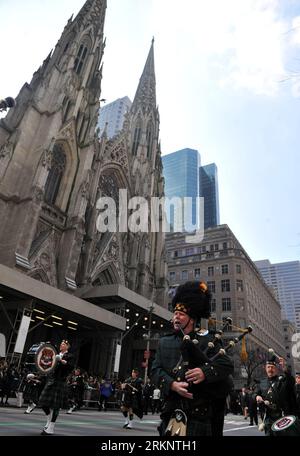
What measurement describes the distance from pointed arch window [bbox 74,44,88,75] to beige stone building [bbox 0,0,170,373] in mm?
134

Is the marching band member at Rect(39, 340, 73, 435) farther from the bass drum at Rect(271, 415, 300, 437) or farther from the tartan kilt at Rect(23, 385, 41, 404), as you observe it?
the tartan kilt at Rect(23, 385, 41, 404)

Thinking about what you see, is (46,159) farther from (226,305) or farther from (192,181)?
(192,181)

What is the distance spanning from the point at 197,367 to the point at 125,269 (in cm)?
3586

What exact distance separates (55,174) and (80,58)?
19070mm

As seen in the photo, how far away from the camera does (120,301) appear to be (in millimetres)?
27266

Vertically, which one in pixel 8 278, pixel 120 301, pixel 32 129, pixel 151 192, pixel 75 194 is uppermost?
pixel 151 192

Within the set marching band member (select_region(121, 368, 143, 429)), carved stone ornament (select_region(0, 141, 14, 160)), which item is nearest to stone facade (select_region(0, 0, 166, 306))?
carved stone ornament (select_region(0, 141, 14, 160))

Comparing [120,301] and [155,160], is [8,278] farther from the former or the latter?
[155,160]

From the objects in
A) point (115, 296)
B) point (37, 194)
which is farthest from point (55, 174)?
point (115, 296)

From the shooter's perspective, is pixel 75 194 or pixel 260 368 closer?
pixel 75 194

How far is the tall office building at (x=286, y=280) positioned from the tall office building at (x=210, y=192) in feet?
193

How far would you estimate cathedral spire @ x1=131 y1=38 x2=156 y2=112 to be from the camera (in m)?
61.7

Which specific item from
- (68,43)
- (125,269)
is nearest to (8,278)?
(125,269)

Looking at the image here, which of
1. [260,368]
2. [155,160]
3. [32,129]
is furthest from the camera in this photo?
[260,368]
